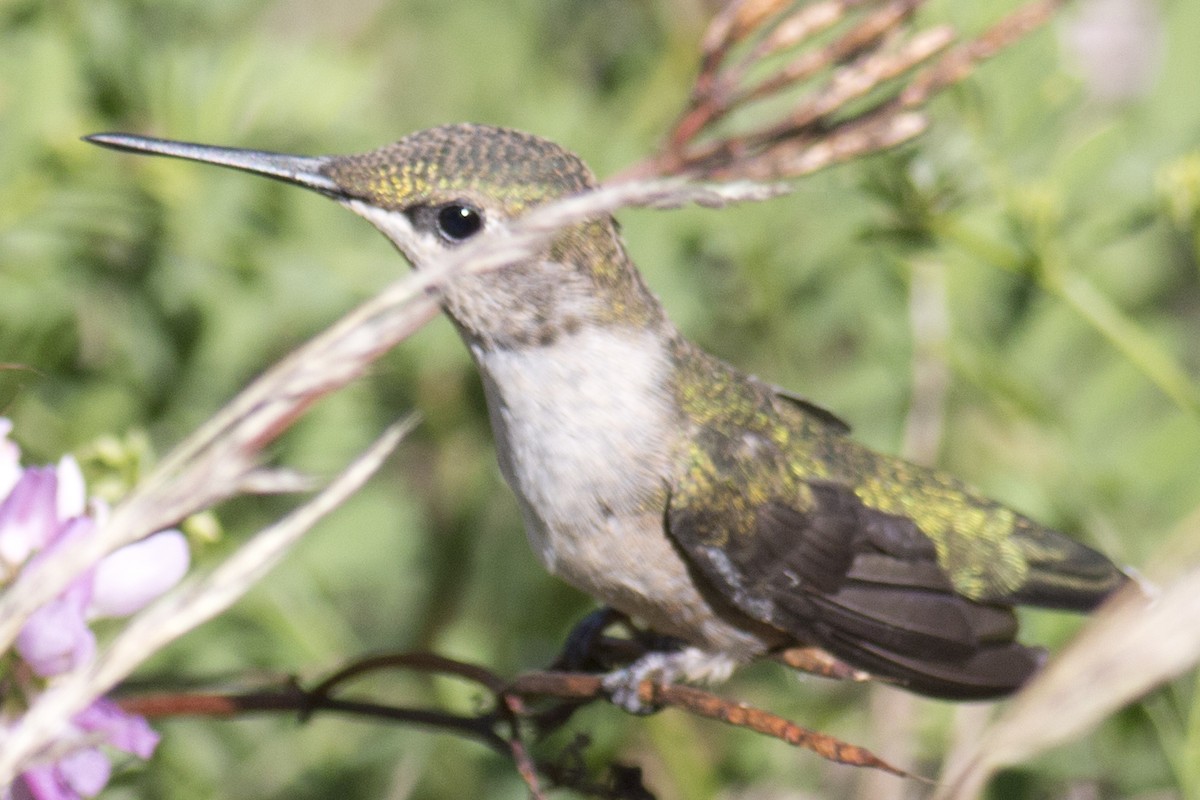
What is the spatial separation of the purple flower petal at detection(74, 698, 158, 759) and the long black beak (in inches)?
25.3

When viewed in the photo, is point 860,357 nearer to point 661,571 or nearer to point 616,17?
point 616,17

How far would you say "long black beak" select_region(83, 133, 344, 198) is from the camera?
1720 millimetres

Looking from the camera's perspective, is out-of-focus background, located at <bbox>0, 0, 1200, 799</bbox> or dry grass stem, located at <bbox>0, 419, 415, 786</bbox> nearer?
dry grass stem, located at <bbox>0, 419, 415, 786</bbox>

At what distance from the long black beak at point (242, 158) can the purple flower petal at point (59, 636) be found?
21.7 inches

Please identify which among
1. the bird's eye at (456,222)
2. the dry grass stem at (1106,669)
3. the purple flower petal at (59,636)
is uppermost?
the bird's eye at (456,222)

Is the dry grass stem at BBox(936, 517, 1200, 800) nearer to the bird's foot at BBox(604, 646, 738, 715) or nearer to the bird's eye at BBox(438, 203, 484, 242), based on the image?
the bird's foot at BBox(604, 646, 738, 715)

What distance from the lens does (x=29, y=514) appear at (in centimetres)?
141

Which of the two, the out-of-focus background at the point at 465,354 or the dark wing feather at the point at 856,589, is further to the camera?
the out-of-focus background at the point at 465,354

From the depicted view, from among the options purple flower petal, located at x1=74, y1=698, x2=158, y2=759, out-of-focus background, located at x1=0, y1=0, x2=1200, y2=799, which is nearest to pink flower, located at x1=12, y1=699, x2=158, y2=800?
purple flower petal, located at x1=74, y1=698, x2=158, y2=759

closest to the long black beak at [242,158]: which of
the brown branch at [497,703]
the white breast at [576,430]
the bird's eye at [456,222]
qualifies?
the bird's eye at [456,222]

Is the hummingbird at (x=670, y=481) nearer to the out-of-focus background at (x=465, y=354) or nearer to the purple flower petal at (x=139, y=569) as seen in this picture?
the out-of-focus background at (x=465, y=354)

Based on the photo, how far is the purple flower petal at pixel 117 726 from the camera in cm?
136

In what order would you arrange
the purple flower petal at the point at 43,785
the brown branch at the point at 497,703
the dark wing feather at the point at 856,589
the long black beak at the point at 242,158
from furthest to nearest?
1. the dark wing feather at the point at 856,589
2. the long black beak at the point at 242,158
3. the brown branch at the point at 497,703
4. the purple flower petal at the point at 43,785

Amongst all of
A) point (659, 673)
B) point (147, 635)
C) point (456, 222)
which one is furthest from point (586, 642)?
point (147, 635)
